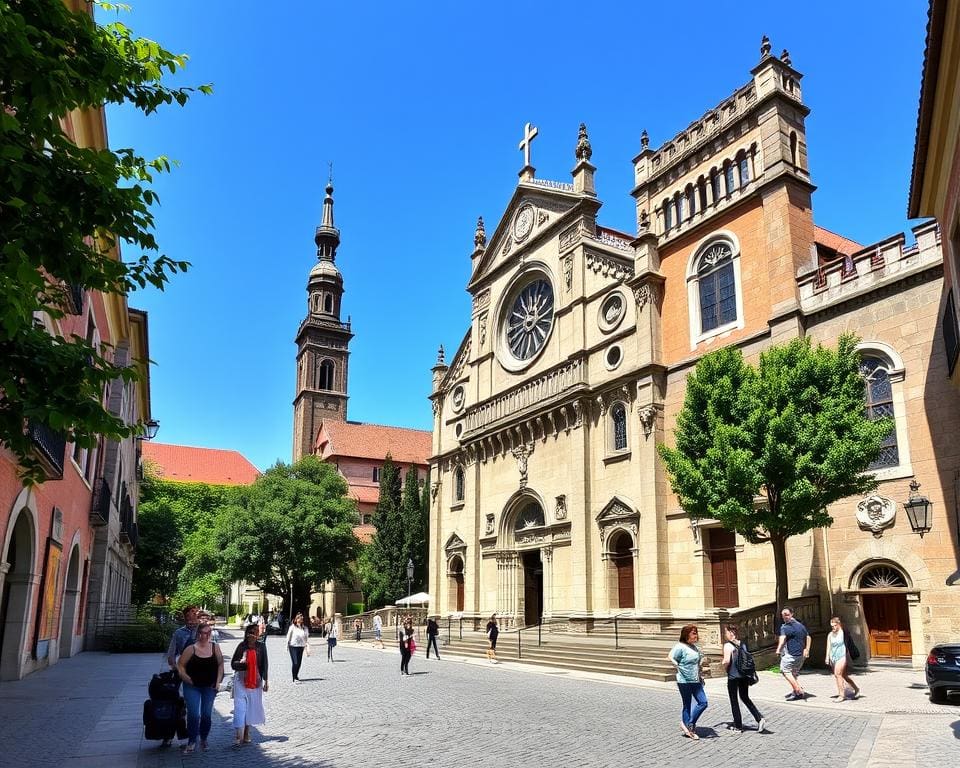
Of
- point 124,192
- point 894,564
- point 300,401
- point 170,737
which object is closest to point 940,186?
point 894,564

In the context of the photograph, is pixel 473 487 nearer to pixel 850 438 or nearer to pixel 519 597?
pixel 519 597

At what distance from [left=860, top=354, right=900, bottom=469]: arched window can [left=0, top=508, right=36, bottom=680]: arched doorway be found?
788 inches

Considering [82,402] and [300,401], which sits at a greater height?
[300,401]

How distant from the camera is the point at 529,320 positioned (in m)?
35.8

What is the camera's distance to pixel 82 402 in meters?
6.34

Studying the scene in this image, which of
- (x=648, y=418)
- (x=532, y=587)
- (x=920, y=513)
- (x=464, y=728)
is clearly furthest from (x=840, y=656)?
(x=532, y=587)

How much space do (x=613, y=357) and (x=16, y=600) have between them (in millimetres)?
20599

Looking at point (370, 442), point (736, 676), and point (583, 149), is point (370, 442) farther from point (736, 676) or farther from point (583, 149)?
point (736, 676)

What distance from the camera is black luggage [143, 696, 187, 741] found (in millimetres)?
9617

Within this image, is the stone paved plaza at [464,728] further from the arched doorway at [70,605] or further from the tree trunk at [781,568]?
the arched doorway at [70,605]

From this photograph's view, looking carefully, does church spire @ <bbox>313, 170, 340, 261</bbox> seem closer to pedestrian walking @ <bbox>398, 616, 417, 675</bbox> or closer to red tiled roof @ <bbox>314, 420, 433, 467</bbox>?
red tiled roof @ <bbox>314, 420, 433, 467</bbox>

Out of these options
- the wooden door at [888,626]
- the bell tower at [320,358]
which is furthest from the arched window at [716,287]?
the bell tower at [320,358]

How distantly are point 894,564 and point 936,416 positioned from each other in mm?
3823

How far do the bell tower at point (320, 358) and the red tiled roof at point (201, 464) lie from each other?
9.34 m
